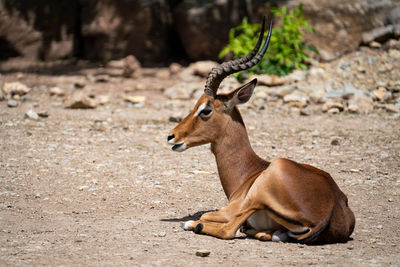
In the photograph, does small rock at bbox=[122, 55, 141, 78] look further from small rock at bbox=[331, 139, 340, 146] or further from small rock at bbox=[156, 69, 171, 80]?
small rock at bbox=[331, 139, 340, 146]

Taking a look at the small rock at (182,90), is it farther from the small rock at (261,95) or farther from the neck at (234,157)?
the neck at (234,157)

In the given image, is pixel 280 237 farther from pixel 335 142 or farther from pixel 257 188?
pixel 335 142

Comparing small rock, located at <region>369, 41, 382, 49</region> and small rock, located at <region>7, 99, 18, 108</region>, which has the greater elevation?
small rock, located at <region>369, 41, 382, 49</region>

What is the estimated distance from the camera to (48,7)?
16094 mm

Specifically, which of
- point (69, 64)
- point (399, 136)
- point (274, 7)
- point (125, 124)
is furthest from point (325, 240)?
point (69, 64)

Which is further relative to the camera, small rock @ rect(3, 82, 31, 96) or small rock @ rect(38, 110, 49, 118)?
small rock @ rect(3, 82, 31, 96)

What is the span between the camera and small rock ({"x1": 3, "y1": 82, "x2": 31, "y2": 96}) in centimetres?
1311

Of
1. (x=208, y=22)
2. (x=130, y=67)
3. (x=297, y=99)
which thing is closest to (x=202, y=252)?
(x=297, y=99)

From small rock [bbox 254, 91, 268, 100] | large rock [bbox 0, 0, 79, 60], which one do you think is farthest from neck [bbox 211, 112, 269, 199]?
large rock [bbox 0, 0, 79, 60]

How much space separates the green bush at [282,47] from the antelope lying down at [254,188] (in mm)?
7344

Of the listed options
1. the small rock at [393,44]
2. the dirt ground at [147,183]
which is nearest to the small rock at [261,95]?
the dirt ground at [147,183]

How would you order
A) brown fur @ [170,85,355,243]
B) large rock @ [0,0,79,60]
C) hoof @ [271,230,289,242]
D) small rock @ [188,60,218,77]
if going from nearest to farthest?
brown fur @ [170,85,355,243] < hoof @ [271,230,289,242] < small rock @ [188,60,218,77] < large rock @ [0,0,79,60]

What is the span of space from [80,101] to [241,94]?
6.77m

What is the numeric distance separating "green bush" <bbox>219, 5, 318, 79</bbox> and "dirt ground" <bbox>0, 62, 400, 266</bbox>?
1516 millimetres
